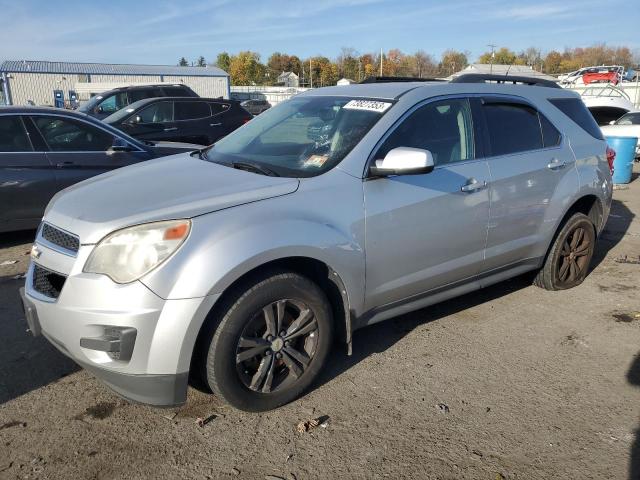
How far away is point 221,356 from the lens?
2684 millimetres

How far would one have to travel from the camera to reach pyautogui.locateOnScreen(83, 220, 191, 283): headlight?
99.6 inches

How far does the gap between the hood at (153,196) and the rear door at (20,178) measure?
285cm

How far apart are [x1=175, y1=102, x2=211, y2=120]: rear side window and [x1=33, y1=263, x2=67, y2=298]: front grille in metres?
8.36

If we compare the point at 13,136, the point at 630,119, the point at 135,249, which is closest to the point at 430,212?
the point at 135,249

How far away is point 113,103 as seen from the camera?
1338 centimetres

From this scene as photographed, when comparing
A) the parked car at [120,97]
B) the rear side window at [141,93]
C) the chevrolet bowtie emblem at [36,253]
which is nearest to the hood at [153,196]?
the chevrolet bowtie emblem at [36,253]

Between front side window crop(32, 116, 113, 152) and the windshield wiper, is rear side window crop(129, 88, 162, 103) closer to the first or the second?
front side window crop(32, 116, 113, 152)

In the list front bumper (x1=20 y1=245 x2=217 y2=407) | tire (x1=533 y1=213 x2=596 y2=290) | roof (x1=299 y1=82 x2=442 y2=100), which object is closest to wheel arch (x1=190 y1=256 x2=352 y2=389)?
front bumper (x1=20 y1=245 x2=217 y2=407)

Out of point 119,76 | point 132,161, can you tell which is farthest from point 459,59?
point 132,161

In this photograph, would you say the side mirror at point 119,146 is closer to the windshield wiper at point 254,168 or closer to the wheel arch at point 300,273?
the windshield wiper at point 254,168

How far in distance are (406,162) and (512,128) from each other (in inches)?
60.9

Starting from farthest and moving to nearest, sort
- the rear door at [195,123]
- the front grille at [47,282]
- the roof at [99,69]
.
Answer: the roof at [99,69] < the rear door at [195,123] < the front grille at [47,282]

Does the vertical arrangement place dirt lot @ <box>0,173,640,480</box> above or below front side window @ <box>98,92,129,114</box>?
below

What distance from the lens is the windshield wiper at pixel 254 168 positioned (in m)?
3.19
